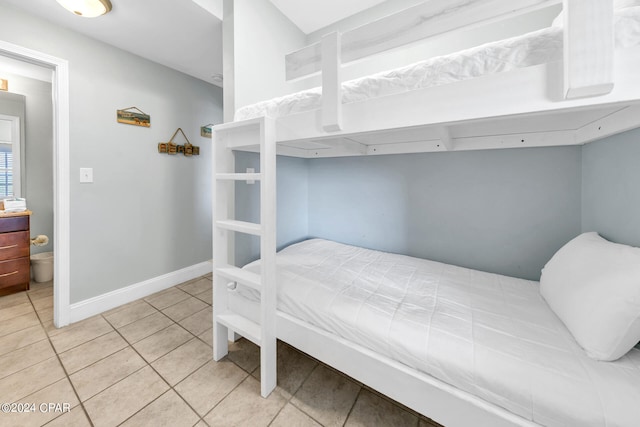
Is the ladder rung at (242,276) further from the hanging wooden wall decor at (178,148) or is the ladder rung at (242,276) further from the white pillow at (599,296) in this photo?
the hanging wooden wall decor at (178,148)

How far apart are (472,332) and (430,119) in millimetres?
776

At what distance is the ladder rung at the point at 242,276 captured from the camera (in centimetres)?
121

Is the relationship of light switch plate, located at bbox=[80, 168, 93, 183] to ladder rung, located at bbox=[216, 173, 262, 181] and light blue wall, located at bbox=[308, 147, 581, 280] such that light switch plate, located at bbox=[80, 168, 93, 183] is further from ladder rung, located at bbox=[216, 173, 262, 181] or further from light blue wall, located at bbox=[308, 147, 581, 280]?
light blue wall, located at bbox=[308, 147, 581, 280]

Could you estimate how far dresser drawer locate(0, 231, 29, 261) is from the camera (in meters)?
2.21

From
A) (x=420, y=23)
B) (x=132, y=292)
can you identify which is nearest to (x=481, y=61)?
(x=420, y=23)

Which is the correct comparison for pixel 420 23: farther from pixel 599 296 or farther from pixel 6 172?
pixel 6 172

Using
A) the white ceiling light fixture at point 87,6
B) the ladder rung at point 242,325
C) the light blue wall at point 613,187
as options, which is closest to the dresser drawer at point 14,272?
the white ceiling light fixture at point 87,6

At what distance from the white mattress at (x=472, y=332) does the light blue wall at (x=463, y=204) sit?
26cm

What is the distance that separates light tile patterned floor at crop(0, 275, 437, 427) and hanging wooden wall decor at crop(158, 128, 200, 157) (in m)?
1.59

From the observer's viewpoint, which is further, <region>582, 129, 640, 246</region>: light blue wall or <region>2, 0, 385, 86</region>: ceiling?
<region>2, 0, 385, 86</region>: ceiling

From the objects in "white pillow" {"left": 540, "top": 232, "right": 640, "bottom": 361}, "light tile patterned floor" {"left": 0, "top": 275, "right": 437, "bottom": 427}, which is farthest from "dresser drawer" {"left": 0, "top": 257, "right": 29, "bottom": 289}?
"white pillow" {"left": 540, "top": 232, "right": 640, "bottom": 361}

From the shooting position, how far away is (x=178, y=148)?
250 centimetres

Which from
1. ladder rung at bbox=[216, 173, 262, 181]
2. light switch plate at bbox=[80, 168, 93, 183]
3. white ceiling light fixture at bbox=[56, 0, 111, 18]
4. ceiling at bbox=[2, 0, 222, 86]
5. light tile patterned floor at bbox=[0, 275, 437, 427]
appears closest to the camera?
light tile patterned floor at bbox=[0, 275, 437, 427]

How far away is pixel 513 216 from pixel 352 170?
1187 mm
